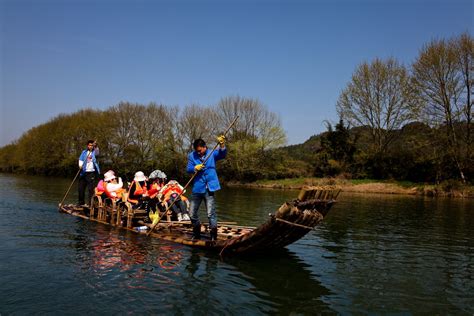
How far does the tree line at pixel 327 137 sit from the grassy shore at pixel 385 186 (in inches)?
80.7

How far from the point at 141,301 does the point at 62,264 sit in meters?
3.08

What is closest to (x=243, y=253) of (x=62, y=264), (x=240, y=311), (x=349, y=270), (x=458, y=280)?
(x=349, y=270)

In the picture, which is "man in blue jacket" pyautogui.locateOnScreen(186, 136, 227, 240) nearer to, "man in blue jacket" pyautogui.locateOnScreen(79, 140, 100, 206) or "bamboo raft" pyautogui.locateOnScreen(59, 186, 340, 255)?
"bamboo raft" pyautogui.locateOnScreen(59, 186, 340, 255)

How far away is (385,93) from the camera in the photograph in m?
44.0

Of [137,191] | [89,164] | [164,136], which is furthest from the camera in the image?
[164,136]

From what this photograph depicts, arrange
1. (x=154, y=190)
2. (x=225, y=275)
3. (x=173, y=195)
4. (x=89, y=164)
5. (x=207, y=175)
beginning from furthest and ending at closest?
(x=89, y=164), (x=173, y=195), (x=154, y=190), (x=207, y=175), (x=225, y=275)

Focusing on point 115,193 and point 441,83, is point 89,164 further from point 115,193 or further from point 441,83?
point 441,83

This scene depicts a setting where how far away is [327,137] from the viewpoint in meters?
47.0

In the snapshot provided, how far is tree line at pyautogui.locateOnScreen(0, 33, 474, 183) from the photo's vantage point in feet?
119

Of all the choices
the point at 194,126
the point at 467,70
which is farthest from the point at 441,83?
the point at 194,126

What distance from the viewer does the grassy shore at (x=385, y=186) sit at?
32.9 metres

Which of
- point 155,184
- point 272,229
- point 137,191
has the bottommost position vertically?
point 272,229

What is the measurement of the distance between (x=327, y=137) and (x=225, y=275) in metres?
40.9

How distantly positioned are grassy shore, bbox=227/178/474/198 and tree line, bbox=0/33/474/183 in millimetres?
2050
